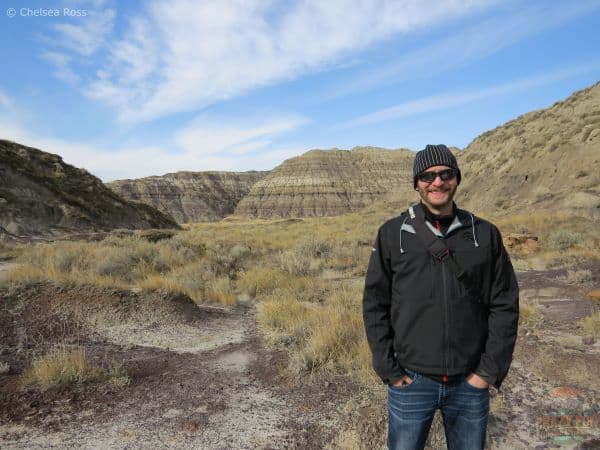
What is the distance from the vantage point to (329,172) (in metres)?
82.2

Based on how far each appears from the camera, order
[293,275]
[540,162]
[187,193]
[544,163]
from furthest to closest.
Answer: [187,193], [540,162], [544,163], [293,275]

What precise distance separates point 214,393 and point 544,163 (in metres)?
23.9

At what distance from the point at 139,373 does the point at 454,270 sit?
402cm

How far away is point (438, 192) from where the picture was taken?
2066mm

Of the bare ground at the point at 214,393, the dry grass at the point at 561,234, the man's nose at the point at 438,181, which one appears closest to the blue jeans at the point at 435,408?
the man's nose at the point at 438,181

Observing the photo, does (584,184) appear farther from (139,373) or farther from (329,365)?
(139,373)

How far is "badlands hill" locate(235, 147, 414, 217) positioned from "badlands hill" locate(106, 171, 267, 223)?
829 cm

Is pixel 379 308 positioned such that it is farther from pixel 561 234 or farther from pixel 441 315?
pixel 561 234

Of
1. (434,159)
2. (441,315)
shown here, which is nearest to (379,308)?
(441,315)

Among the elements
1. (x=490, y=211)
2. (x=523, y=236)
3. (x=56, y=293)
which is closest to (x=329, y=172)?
(x=490, y=211)

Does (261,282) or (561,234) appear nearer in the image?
(261,282)

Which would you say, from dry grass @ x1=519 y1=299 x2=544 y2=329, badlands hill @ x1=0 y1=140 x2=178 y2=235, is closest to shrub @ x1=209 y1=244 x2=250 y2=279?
dry grass @ x1=519 y1=299 x2=544 y2=329

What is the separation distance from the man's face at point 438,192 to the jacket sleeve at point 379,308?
0.29m

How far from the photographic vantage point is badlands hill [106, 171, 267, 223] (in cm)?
8181
